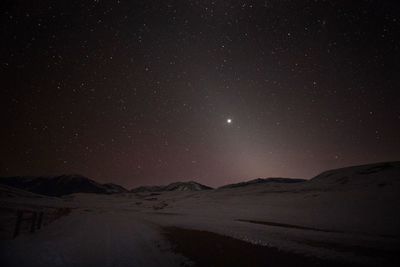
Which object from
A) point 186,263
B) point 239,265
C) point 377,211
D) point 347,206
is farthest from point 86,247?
point 347,206

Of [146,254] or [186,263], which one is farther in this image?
[146,254]

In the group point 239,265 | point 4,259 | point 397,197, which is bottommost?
point 4,259

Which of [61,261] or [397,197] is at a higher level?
[397,197]

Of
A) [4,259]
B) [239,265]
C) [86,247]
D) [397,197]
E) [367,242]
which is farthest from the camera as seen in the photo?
[397,197]

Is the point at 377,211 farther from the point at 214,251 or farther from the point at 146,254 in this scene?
the point at 146,254

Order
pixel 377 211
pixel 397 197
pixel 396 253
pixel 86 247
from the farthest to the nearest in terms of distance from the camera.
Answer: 1. pixel 397 197
2. pixel 377 211
3. pixel 86 247
4. pixel 396 253

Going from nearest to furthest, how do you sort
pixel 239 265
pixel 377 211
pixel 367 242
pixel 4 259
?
1. pixel 239 265
2. pixel 4 259
3. pixel 367 242
4. pixel 377 211

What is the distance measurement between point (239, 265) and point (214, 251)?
2117 millimetres

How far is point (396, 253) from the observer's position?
9117 millimetres

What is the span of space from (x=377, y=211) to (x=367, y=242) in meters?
14.6

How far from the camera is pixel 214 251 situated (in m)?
9.62

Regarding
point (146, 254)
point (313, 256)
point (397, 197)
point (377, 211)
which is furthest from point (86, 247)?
point (397, 197)

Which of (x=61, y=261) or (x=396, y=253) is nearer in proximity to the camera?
(x=61, y=261)

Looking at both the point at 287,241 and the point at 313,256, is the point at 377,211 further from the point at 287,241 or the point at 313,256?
the point at 313,256
